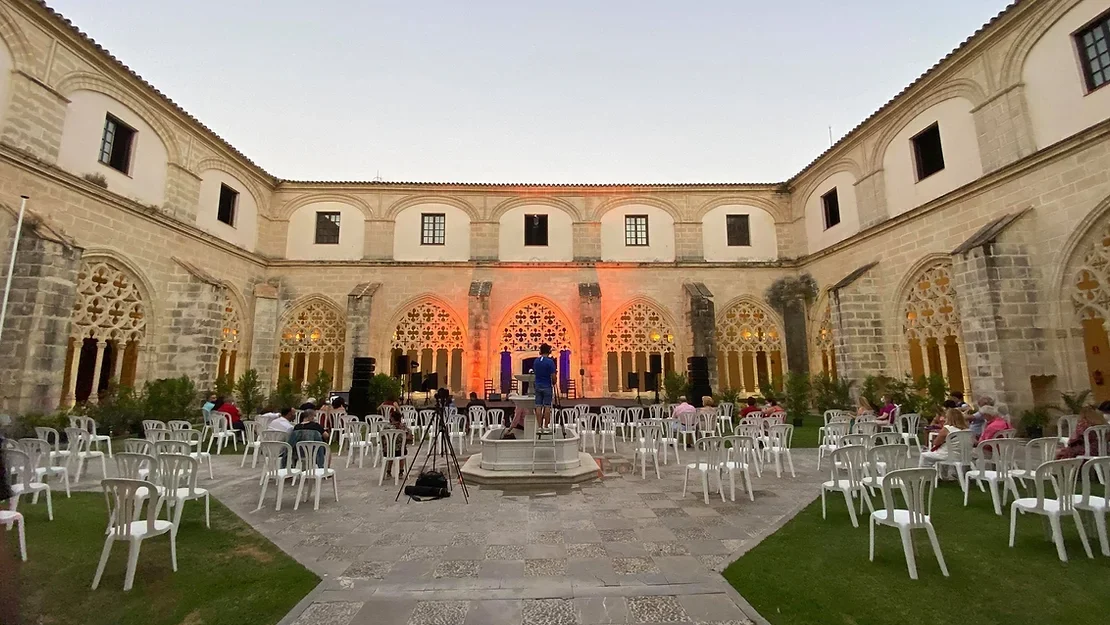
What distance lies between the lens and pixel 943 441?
575 cm

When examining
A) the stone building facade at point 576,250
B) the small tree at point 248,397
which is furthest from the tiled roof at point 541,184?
the small tree at point 248,397

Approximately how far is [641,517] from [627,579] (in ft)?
4.81

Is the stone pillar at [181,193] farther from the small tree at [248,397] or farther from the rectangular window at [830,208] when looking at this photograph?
the rectangular window at [830,208]

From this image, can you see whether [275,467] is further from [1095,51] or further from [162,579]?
[1095,51]

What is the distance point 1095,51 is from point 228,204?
2093 cm

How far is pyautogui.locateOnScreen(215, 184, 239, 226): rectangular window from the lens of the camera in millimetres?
13789

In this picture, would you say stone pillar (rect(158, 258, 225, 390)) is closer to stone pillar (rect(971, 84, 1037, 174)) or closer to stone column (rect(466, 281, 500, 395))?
stone column (rect(466, 281, 500, 395))

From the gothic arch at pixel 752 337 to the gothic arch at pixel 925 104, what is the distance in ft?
17.6

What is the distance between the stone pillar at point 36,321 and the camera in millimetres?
7891

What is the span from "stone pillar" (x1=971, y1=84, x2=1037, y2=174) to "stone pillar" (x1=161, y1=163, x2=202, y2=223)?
1937 cm

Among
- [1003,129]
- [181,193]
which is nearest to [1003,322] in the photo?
[1003,129]

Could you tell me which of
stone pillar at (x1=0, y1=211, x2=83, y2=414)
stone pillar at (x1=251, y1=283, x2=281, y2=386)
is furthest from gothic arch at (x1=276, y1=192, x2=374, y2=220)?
stone pillar at (x1=0, y1=211, x2=83, y2=414)

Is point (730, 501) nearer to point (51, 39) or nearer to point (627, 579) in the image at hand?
point (627, 579)

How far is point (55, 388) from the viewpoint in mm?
8266
